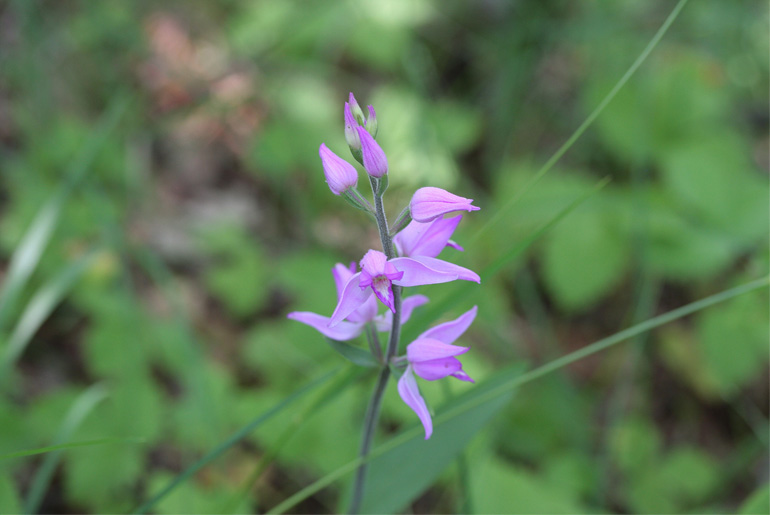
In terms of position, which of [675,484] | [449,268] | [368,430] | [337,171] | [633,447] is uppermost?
[337,171]

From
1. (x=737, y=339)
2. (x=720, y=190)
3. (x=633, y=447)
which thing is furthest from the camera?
(x=720, y=190)

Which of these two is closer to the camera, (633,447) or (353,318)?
(353,318)


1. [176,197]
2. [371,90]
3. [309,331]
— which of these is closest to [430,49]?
→ [371,90]

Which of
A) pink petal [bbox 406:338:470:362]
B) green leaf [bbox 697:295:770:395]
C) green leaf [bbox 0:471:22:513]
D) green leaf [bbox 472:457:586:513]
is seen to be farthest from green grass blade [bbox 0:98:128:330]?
green leaf [bbox 697:295:770:395]

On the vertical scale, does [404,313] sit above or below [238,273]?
above

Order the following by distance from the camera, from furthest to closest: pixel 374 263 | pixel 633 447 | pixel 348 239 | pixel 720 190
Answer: pixel 348 239, pixel 720 190, pixel 633 447, pixel 374 263

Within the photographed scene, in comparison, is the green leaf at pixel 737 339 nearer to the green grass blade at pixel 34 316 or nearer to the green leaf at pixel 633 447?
the green leaf at pixel 633 447

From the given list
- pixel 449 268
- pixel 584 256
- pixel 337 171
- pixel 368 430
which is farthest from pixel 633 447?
pixel 337 171

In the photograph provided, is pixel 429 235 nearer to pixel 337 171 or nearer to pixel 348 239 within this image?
pixel 337 171

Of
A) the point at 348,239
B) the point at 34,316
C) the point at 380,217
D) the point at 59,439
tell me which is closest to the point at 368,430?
the point at 380,217
